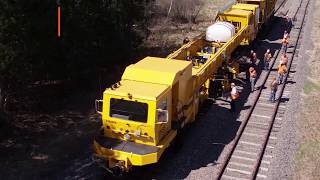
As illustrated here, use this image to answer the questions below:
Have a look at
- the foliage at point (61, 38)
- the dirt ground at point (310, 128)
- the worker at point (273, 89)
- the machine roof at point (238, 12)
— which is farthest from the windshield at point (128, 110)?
the machine roof at point (238, 12)

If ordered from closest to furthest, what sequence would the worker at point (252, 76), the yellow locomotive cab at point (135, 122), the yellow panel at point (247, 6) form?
the yellow locomotive cab at point (135, 122) < the worker at point (252, 76) < the yellow panel at point (247, 6)

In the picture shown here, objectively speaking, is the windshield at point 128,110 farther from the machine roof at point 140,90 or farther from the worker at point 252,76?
the worker at point 252,76

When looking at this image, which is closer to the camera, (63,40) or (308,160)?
(308,160)

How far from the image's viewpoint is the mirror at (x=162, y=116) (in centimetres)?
1331

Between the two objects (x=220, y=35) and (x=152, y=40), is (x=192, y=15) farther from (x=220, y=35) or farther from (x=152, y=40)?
(x=220, y=35)

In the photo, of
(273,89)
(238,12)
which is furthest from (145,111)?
(238,12)

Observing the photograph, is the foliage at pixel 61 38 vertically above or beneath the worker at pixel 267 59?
above

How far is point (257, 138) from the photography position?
17.2 metres

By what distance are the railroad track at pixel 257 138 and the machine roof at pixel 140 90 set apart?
347 centimetres

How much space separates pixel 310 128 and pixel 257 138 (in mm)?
2667

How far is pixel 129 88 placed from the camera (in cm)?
1377

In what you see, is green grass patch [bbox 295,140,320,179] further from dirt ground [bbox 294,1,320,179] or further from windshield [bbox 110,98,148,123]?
windshield [bbox 110,98,148,123]

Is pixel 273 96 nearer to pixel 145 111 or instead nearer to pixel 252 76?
pixel 252 76

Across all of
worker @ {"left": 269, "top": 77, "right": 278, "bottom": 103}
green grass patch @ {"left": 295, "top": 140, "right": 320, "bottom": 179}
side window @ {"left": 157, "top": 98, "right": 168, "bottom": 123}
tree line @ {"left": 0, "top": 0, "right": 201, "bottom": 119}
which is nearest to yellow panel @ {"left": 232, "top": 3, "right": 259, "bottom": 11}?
tree line @ {"left": 0, "top": 0, "right": 201, "bottom": 119}
